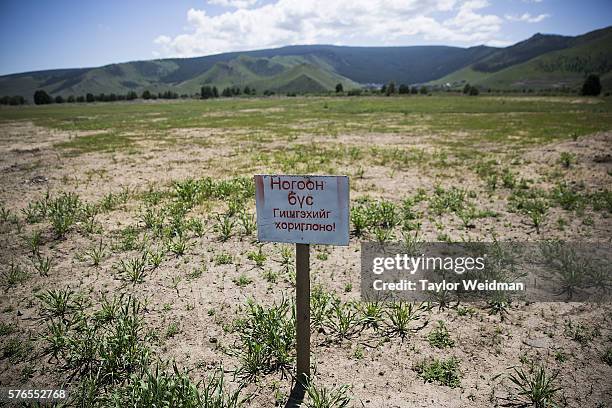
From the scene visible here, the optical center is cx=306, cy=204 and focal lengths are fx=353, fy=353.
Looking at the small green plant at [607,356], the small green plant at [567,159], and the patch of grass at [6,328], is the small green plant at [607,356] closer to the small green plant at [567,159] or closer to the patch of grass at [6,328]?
the patch of grass at [6,328]

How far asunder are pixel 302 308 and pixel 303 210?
111cm

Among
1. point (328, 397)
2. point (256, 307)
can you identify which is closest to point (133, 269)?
point (256, 307)

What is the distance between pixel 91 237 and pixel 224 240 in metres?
3.06

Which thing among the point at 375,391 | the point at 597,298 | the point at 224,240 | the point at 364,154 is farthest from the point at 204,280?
the point at 364,154

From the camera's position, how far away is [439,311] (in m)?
5.23

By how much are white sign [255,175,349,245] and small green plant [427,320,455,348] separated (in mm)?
2213

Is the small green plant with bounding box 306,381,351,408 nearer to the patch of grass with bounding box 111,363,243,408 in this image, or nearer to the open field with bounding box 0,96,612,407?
the open field with bounding box 0,96,612,407

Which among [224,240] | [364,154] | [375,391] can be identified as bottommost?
[375,391]

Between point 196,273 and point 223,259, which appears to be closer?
point 196,273

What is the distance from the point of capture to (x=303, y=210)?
11.4 ft

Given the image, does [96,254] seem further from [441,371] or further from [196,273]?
[441,371]

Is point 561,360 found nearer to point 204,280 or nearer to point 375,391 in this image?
point 375,391

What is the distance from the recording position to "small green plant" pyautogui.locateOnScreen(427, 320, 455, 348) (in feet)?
14.8

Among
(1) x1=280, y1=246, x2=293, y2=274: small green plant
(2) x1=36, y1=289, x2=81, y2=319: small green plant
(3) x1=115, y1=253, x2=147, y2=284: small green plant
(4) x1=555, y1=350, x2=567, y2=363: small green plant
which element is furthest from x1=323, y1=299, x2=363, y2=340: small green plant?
(2) x1=36, y1=289, x2=81, y2=319: small green plant
